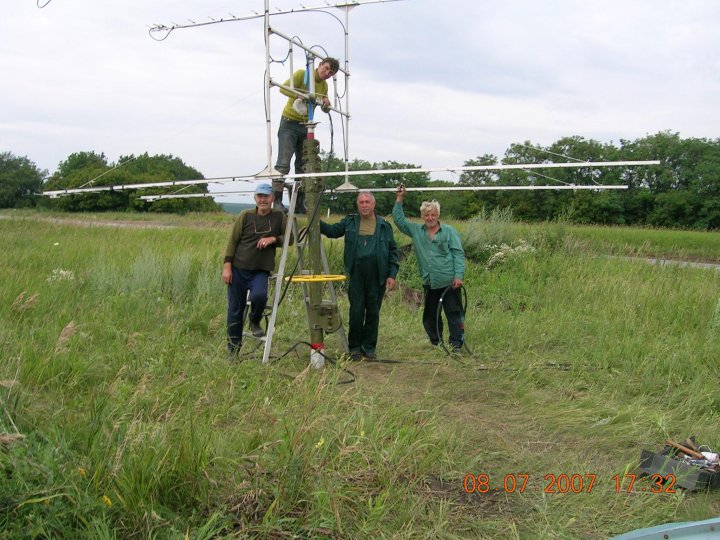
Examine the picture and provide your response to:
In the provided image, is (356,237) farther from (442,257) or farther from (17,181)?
(17,181)

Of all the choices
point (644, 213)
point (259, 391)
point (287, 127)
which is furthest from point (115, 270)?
point (644, 213)

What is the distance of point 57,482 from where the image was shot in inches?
121

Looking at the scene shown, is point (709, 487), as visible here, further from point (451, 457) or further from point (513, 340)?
point (513, 340)

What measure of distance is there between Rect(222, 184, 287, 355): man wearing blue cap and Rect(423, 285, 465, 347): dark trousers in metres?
1.90

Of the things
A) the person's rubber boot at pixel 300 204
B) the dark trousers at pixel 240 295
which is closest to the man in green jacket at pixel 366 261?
the person's rubber boot at pixel 300 204

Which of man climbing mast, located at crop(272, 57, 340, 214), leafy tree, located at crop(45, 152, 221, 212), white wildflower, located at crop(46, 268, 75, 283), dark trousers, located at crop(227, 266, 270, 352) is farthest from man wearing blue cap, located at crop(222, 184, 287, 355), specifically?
leafy tree, located at crop(45, 152, 221, 212)

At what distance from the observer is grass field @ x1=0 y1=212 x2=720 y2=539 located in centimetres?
322

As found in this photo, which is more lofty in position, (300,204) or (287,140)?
(287,140)

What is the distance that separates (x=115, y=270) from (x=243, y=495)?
6918mm

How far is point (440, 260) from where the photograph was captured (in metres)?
7.27

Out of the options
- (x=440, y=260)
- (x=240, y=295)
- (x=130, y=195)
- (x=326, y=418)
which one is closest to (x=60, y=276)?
(x=240, y=295)

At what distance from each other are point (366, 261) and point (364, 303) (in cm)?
49

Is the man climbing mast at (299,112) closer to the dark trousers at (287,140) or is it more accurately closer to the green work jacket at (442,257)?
the dark trousers at (287,140)

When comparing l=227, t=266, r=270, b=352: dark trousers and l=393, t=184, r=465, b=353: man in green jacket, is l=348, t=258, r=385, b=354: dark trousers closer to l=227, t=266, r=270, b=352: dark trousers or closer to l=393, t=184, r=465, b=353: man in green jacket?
l=393, t=184, r=465, b=353: man in green jacket
